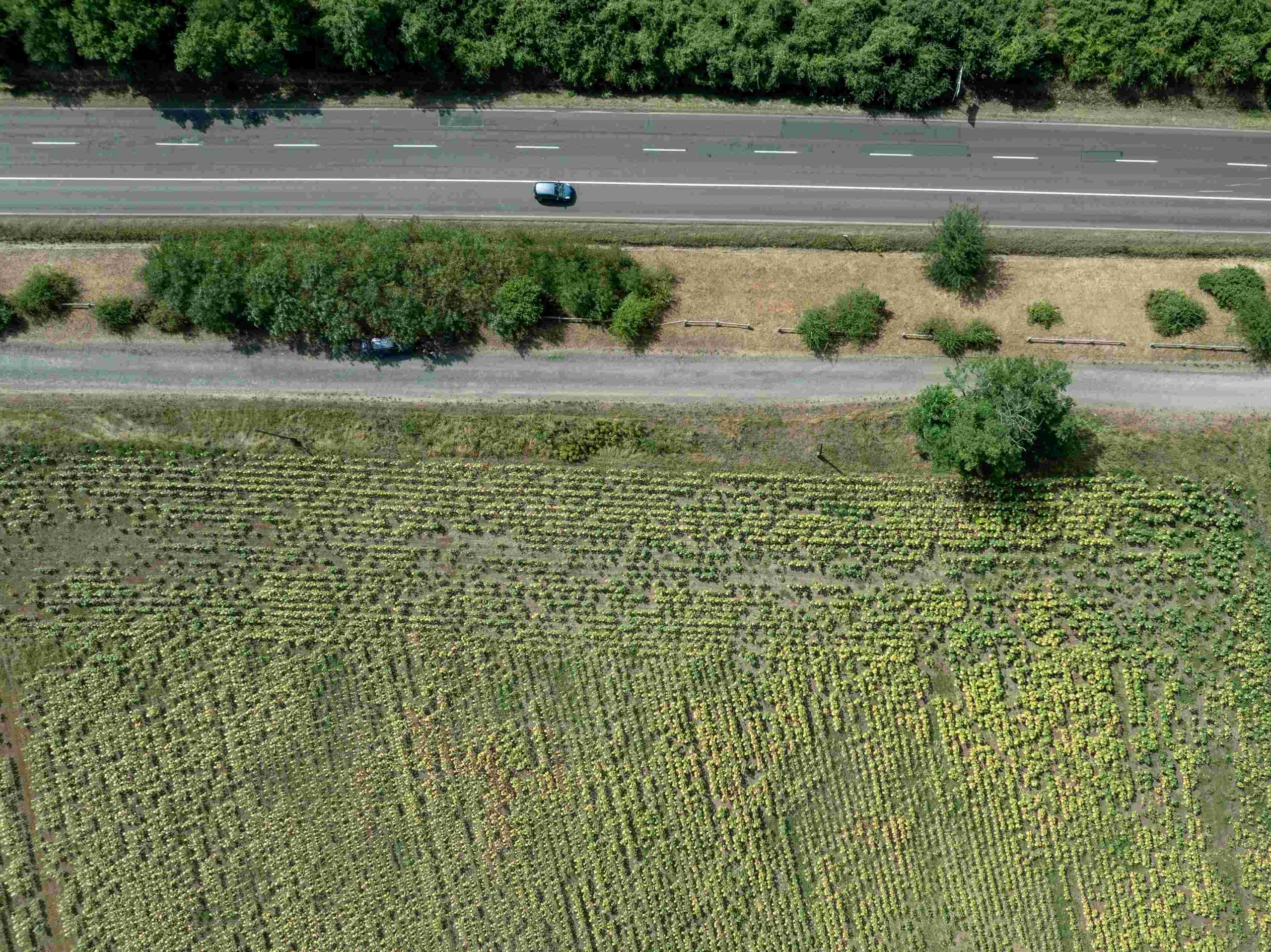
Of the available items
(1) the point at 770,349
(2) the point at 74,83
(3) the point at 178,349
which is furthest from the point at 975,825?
(2) the point at 74,83

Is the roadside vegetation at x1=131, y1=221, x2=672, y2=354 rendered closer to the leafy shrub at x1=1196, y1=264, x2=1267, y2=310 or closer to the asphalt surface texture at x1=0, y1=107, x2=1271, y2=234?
the asphalt surface texture at x1=0, y1=107, x2=1271, y2=234

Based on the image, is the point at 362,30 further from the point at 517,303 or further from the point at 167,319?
the point at 167,319

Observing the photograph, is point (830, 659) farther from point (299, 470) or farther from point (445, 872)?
point (299, 470)

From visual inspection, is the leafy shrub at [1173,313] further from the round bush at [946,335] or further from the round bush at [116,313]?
the round bush at [116,313]

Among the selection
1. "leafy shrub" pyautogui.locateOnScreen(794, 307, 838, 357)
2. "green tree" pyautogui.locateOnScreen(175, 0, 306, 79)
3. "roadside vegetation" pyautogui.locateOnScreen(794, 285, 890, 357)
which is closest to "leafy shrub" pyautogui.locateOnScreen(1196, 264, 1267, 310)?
"roadside vegetation" pyautogui.locateOnScreen(794, 285, 890, 357)

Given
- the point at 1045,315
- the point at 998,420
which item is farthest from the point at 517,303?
the point at 1045,315

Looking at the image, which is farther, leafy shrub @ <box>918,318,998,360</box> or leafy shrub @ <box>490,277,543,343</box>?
leafy shrub @ <box>918,318,998,360</box>
